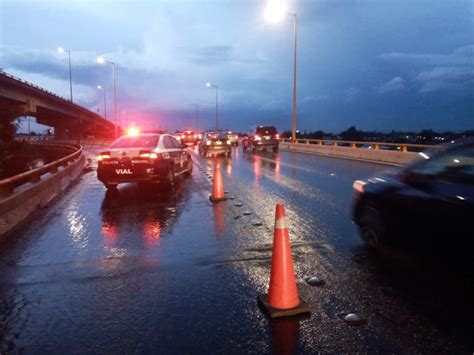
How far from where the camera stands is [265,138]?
37.6 metres

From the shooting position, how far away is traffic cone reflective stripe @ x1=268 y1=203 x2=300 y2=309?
13.9 ft

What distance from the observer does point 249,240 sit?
22.8 feet

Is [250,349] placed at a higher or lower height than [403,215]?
lower

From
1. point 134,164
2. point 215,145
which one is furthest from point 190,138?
point 134,164

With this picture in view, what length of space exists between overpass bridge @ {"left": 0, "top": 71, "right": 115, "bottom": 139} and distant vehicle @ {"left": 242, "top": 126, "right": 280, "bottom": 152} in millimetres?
18820

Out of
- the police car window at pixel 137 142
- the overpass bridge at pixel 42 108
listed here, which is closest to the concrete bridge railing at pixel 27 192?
the police car window at pixel 137 142

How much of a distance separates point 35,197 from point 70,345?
7.53 meters

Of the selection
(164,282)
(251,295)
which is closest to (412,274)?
(251,295)

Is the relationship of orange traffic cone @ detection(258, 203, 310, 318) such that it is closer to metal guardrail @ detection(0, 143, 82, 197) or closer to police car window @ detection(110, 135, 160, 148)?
metal guardrail @ detection(0, 143, 82, 197)

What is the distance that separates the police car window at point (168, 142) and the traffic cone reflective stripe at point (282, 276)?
9.21 meters

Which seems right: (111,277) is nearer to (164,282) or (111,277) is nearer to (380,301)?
(164,282)

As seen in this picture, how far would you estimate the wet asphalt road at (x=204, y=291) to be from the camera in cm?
369

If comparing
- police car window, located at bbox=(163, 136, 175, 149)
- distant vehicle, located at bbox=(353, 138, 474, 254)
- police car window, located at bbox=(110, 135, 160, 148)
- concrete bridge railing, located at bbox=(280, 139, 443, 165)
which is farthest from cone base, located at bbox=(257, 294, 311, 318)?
concrete bridge railing, located at bbox=(280, 139, 443, 165)

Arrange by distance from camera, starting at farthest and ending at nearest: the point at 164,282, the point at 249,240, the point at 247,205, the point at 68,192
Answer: the point at 68,192
the point at 247,205
the point at 249,240
the point at 164,282
